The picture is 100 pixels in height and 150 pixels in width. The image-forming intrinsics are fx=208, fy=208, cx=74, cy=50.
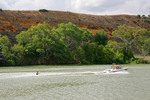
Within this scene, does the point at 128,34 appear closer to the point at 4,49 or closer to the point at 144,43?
the point at 144,43

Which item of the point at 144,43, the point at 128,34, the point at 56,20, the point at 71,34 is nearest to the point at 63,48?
the point at 71,34

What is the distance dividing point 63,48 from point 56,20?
40.0 meters

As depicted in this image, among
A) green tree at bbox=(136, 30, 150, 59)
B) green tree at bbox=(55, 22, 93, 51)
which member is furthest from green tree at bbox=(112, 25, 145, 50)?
green tree at bbox=(55, 22, 93, 51)

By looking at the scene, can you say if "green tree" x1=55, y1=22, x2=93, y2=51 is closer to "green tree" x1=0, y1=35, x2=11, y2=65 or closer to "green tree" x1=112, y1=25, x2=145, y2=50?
"green tree" x1=112, y1=25, x2=145, y2=50

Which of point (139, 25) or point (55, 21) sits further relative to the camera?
point (139, 25)

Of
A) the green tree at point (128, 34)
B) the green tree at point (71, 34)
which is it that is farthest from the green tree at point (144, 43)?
the green tree at point (71, 34)

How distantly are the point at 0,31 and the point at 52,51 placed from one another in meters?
25.7

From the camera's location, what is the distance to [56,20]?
102688 mm

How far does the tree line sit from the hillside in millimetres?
14246

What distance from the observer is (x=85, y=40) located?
244 feet

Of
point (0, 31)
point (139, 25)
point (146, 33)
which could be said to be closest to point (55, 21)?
point (0, 31)

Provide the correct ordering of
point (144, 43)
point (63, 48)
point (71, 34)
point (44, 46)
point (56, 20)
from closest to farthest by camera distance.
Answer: point (44, 46) → point (63, 48) → point (71, 34) → point (144, 43) → point (56, 20)

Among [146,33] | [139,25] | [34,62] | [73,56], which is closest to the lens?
[34,62]

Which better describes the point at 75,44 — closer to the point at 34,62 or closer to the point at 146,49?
the point at 34,62
